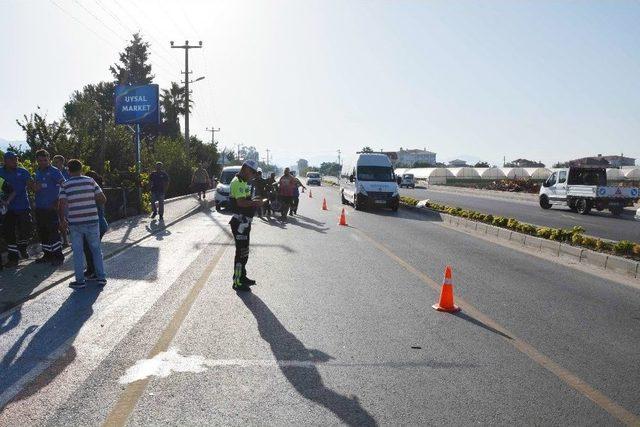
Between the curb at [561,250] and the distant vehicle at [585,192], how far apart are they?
9.50 meters

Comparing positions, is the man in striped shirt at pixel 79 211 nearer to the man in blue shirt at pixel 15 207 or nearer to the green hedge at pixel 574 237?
the man in blue shirt at pixel 15 207

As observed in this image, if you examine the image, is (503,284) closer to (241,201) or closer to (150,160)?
(241,201)

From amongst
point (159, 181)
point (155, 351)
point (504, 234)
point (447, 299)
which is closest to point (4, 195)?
point (155, 351)

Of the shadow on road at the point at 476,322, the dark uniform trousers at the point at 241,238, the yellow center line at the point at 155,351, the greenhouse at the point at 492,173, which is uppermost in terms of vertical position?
the greenhouse at the point at 492,173

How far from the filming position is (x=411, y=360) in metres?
4.77

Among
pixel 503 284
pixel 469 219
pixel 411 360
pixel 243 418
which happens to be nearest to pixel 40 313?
pixel 243 418

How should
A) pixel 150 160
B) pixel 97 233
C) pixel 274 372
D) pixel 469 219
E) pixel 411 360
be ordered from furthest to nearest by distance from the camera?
pixel 150 160 < pixel 469 219 < pixel 97 233 < pixel 411 360 < pixel 274 372

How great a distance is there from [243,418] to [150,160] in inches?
1106

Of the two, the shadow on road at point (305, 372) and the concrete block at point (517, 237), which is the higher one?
the concrete block at point (517, 237)

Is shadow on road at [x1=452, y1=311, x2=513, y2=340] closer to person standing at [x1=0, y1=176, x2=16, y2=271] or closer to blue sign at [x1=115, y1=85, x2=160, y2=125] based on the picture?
person standing at [x1=0, y1=176, x2=16, y2=271]

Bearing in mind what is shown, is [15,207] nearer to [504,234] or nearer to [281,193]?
[281,193]

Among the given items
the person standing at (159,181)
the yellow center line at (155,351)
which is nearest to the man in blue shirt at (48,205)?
the yellow center line at (155,351)

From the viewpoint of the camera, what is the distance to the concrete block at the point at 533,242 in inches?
500

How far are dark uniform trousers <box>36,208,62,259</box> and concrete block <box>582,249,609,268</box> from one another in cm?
992
